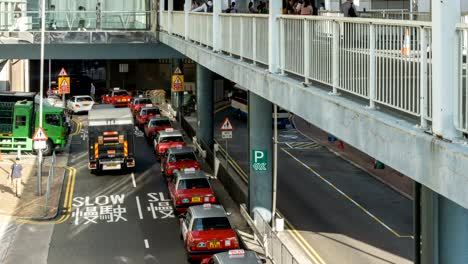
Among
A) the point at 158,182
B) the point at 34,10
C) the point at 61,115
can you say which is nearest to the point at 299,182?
the point at 158,182

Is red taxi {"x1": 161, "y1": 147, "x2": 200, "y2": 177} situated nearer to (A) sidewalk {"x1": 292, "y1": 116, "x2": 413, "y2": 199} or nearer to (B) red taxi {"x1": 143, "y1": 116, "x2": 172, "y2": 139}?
(A) sidewalk {"x1": 292, "y1": 116, "x2": 413, "y2": 199}

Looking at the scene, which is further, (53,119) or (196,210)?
(53,119)

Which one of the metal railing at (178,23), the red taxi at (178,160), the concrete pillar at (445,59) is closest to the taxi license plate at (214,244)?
the red taxi at (178,160)

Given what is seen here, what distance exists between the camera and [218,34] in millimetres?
20250

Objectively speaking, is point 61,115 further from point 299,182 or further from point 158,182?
point 299,182

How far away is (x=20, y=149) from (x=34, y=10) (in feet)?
32.6

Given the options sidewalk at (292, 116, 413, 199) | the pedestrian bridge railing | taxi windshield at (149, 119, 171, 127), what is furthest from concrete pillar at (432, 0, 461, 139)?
taxi windshield at (149, 119, 171, 127)

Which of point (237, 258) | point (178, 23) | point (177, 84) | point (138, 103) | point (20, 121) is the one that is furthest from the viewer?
point (138, 103)

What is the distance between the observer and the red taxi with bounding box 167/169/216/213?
76.4 feet

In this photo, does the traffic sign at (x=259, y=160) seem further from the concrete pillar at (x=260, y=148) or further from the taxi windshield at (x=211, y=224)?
the taxi windshield at (x=211, y=224)

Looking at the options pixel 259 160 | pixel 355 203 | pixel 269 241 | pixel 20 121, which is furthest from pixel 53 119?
pixel 269 241

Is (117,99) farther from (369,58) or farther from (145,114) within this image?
(369,58)

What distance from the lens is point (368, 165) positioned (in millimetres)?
32219

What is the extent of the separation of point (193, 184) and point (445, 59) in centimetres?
1795
